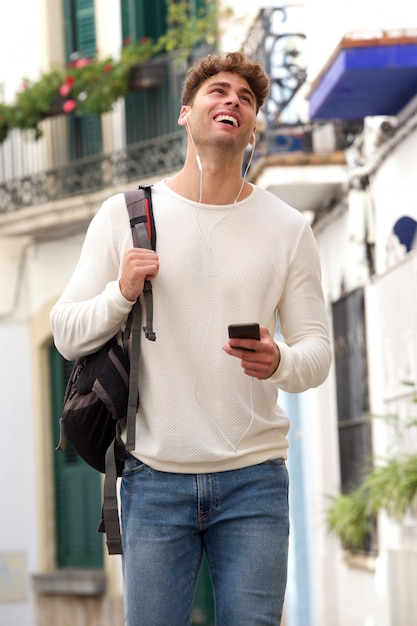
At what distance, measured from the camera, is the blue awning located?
8.22m

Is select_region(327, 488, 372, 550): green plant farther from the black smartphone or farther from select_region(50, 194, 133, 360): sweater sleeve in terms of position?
the black smartphone

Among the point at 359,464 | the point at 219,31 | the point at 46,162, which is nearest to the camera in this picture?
the point at 359,464

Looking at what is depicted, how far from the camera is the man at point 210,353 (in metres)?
3.63

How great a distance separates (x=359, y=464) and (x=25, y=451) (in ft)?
21.1

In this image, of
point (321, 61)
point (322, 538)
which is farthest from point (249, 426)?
point (322, 538)

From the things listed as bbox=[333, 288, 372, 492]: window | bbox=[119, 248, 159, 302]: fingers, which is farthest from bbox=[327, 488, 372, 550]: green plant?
bbox=[119, 248, 159, 302]: fingers

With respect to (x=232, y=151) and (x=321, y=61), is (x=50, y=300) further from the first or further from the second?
(x=232, y=151)

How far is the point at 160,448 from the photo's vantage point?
12.0 feet

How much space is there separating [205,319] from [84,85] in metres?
11.8

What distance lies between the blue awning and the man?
4.46m

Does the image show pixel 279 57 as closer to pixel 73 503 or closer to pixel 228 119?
pixel 73 503

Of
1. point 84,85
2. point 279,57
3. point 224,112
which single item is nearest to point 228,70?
point 224,112

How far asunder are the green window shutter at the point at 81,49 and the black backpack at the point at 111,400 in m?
12.1

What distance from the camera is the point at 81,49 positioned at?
16438mm
